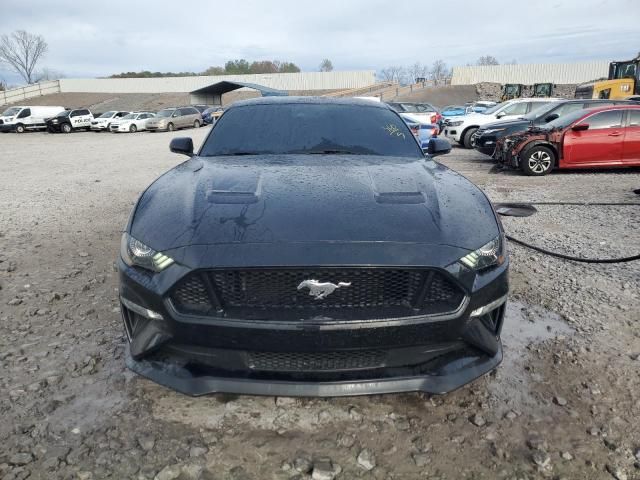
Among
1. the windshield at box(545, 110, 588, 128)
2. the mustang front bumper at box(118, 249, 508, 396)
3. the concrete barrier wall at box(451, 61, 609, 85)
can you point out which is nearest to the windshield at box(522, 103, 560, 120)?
the windshield at box(545, 110, 588, 128)

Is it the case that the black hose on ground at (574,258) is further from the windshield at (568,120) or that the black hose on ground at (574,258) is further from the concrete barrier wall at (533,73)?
the concrete barrier wall at (533,73)

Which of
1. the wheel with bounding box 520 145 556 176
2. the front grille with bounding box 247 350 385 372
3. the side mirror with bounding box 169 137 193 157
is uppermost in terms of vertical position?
the side mirror with bounding box 169 137 193 157

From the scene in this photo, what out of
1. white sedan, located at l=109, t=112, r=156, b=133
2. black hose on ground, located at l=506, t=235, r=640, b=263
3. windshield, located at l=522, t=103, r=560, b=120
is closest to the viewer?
black hose on ground, located at l=506, t=235, r=640, b=263

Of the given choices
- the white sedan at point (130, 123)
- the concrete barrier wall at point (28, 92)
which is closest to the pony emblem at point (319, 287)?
the white sedan at point (130, 123)

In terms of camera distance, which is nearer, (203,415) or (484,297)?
(484,297)

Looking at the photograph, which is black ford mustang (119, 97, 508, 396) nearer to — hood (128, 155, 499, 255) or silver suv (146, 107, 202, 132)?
hood (128, 155, 499, 255)

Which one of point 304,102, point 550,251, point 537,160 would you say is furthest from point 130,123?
point 550,251

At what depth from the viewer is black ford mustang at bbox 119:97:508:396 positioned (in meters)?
2.00

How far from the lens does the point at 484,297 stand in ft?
7.10

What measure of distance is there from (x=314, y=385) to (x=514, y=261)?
3281 mm

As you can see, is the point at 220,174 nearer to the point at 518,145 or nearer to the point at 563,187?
the point at 563,187

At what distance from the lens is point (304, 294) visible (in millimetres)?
2016

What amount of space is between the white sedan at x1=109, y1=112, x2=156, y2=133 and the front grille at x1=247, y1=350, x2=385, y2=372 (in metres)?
30.9

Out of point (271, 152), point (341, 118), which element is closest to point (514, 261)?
point (341, 118)
